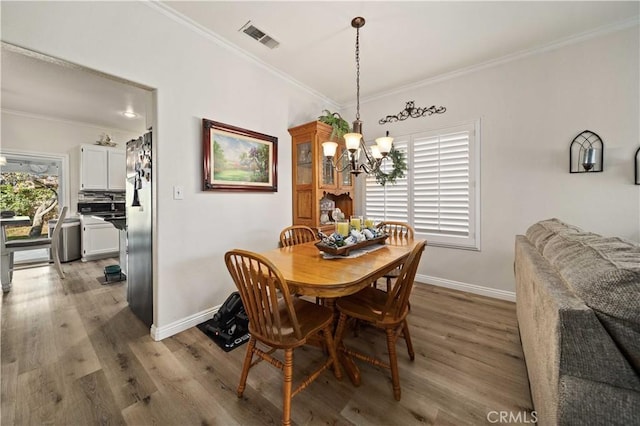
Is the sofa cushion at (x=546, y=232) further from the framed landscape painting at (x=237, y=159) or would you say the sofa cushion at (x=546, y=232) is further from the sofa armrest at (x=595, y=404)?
the framed landscape painting at (x=237, y=159)

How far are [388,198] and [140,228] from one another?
10.3 feet

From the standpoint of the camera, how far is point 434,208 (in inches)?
131

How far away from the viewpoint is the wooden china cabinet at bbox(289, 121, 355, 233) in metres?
3.19

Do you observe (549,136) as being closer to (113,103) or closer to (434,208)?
(434,208)

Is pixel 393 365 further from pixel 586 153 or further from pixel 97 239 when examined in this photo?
pixel 97 239

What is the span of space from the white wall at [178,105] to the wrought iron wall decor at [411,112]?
1.79 meters

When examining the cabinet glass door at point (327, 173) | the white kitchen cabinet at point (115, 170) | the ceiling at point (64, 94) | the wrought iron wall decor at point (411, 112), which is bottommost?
the cabinet glass door at point (327, 173)

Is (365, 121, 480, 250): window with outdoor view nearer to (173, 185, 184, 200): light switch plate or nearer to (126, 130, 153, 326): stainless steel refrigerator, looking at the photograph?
(173, 185, 184, 200): light switch plate

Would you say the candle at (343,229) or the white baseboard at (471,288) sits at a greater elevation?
the candle at (343,229)

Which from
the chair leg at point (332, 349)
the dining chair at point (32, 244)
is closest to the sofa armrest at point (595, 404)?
the chair leg at point (332, 349)

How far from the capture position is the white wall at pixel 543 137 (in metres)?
2.32

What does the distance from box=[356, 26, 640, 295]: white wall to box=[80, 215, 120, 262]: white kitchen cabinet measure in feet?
19.3

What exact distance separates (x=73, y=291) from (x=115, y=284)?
411 millimetres

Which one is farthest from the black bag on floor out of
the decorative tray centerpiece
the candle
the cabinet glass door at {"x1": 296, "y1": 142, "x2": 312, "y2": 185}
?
the cabinet glass door at {"x1": 296, "y1": 142, "x2": 312, "y2": 185}
